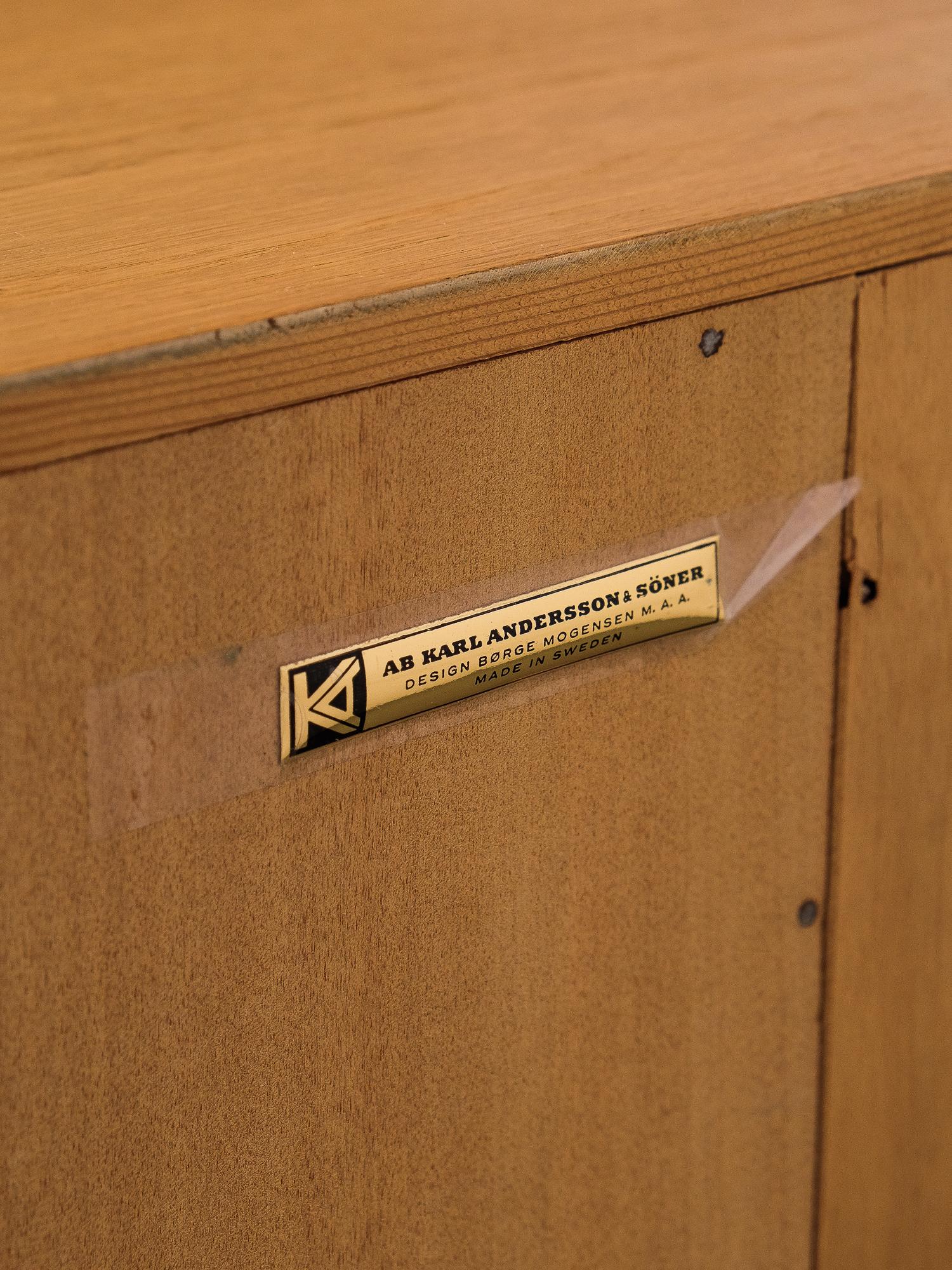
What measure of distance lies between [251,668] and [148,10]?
0.46 m

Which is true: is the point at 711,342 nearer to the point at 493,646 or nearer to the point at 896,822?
the point at 493,646

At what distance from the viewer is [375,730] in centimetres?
41

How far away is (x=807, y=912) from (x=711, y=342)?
0.73 ft

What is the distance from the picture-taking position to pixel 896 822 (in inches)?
21.4

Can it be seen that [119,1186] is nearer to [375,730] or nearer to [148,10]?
[375,730]

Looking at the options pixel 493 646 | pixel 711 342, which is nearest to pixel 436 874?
pixel 493 646

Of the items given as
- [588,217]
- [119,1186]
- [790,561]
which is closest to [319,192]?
[588,217]

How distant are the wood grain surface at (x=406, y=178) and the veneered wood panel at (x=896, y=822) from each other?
0.05 metres

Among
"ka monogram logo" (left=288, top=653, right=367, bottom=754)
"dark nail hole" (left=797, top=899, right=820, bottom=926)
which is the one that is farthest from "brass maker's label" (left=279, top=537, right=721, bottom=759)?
"dark nail hole" (left=797, top=899, right=820, bottom=926)

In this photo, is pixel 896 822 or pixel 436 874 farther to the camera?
pixel 896 822

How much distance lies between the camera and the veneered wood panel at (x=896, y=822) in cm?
48

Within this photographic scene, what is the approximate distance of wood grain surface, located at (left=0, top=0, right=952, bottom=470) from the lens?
1.17ft

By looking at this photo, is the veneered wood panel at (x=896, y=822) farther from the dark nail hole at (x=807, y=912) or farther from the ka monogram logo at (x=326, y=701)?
the ka monogram logo at (x=326, y=701)

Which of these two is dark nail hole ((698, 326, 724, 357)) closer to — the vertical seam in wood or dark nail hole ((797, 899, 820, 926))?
the vertical seam in wood
